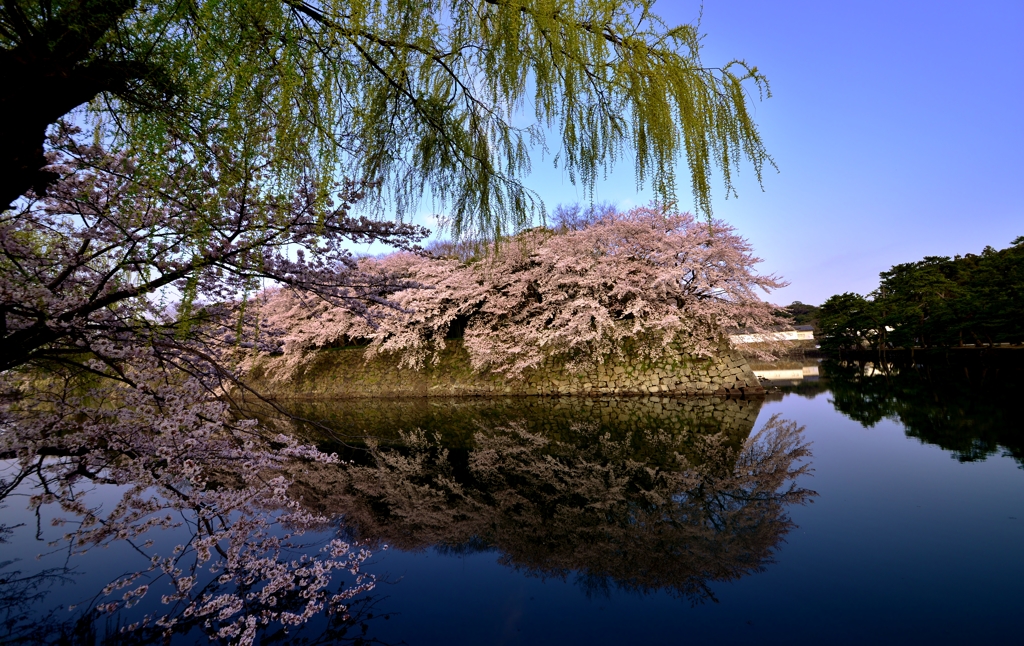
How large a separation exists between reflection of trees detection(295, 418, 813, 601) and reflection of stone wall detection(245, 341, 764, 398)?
614cm

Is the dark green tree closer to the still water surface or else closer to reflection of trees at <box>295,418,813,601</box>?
the still water surface

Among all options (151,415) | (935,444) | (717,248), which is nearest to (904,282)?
(717,248)

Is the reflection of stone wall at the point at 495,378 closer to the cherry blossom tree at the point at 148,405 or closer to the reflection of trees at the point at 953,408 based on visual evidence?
the reflection of trees at the point at 953,408

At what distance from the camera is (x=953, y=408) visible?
8500mm

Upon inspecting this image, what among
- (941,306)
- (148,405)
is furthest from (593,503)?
(941,306)

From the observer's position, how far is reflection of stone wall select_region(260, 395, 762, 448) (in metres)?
7.73

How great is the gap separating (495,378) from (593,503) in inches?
422

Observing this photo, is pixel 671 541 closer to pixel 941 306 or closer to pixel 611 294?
pixel 611 294

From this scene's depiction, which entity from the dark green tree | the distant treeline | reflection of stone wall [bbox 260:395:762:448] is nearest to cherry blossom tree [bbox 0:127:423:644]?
reflection of stone wall [bbox 260:395:762:448]

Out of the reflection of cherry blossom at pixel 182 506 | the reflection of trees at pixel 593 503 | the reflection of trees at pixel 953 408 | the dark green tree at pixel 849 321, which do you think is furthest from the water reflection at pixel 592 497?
the dark green tree at pixel 849 321

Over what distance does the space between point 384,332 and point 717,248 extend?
443 inches

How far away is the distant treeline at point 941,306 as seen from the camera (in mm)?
19344

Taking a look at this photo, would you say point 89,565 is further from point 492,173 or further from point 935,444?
point 935,444

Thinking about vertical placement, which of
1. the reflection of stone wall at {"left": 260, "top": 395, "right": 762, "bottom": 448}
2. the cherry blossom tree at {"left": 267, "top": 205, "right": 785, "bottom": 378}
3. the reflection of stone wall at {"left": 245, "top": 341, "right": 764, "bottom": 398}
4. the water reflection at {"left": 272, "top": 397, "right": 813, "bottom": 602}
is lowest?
the reflection of stone wall at {"left": 260, "top": 395, "right": 762, "bottom": 448}
